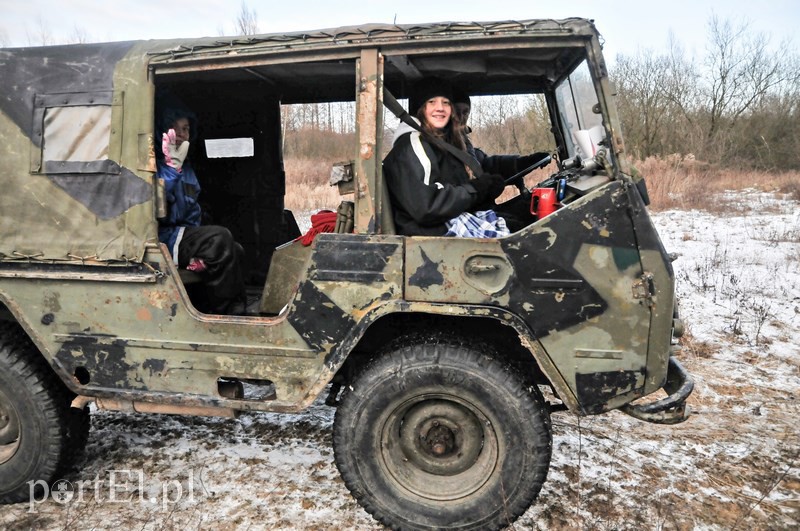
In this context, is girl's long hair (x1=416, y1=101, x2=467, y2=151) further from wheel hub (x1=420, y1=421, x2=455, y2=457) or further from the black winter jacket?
wheel hub (x1=420, y1=421, x2=455, y2=457)

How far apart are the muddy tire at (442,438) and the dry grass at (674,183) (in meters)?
2.17

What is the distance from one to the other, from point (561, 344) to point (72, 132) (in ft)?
Result: 8.45

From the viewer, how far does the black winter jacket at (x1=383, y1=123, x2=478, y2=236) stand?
269 cm

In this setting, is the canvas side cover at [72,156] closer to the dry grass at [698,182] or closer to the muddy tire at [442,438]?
the muddy tire at [442,438]

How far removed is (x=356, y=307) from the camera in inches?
101

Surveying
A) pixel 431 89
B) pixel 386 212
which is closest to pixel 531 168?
pixel 431 89

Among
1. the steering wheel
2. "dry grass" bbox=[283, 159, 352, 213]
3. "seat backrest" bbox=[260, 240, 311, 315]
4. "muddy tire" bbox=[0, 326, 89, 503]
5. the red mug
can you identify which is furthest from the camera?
"dry grass" bbox=[283, 159, 352, 213]

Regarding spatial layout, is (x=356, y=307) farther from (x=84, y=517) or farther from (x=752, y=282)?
(x=752, y=282)

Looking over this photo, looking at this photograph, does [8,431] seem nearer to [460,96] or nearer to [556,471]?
[556,471]

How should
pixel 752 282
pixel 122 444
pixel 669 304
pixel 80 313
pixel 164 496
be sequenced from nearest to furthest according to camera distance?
pixel 669 304 < pixel 80 313 < pixel 164 496 < pixel 122 444 < pixel 752 282

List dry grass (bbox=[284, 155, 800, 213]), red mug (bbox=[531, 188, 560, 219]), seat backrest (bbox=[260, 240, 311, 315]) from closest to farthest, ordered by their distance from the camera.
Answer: red mug (bbox=[531, 188, 560, 219]) → seat backrest (bbox=[260, 240, 311, 315]) → dry grass (bbox=[284, 155, 800, 213])

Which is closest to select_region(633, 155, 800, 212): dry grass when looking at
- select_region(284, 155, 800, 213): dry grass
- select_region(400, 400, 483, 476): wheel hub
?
select_region(284, 155, 800, 213): dry grass

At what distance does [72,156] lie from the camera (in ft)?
8.91

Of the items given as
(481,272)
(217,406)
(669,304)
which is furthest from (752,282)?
(217,406)
